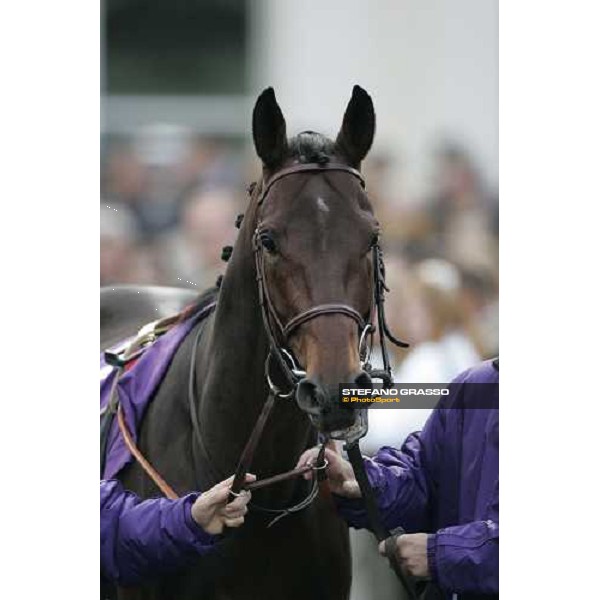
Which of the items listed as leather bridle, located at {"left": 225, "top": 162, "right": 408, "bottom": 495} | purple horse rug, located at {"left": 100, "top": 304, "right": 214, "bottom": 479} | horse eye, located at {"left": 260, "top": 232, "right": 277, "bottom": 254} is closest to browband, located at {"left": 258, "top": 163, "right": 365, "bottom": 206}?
leather bridle, located at {"left": 225, "top": 162, "right": 408, "bottom": 495}

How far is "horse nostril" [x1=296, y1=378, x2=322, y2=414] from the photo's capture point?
3.44 metres

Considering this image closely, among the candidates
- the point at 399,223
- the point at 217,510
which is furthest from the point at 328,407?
the point at 399,223

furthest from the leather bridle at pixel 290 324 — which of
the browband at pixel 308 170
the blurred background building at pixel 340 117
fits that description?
the blurred background building at pixel 340 117

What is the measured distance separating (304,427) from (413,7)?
3.56 feet

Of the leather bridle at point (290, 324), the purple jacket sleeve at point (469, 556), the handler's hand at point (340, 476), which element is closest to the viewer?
the leather bridle at point (290, 324)

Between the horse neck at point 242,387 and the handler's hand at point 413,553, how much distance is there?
1.01 feet

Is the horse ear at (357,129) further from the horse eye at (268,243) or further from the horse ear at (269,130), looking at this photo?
the horse eye at (268,243)

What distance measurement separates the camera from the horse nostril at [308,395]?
3.44 m

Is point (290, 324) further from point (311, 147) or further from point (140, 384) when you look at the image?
point (140, 384)
